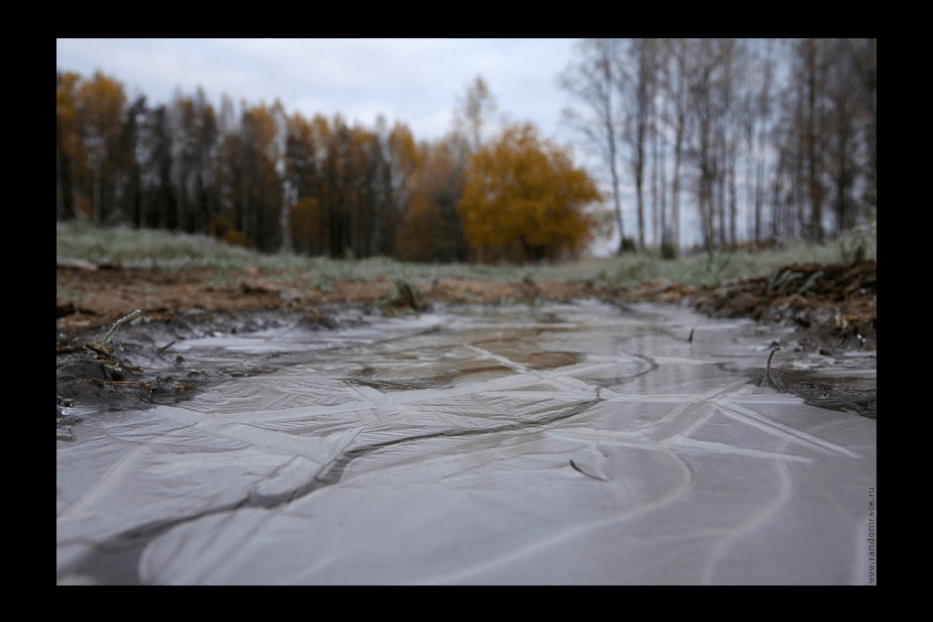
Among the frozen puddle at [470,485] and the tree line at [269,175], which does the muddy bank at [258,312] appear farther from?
the tree line at [269,175]

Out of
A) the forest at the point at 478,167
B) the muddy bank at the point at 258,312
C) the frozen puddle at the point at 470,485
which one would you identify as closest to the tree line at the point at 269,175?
the forest at the point at 478,167

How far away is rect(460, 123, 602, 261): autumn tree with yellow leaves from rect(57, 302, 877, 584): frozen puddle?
16242mm

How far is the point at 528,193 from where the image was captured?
17.8 metres

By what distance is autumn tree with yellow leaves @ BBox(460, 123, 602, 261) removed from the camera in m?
17.4

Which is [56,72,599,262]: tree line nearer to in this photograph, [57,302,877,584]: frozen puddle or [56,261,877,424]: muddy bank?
[56,261,877,424]: muddy bank

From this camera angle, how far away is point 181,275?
21.5ft

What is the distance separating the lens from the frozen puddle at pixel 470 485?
67 cm

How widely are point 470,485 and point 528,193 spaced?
1763 centimetres

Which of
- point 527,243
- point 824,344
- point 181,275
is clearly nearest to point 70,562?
point 824,344

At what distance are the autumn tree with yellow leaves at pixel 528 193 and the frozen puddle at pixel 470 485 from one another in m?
16.2

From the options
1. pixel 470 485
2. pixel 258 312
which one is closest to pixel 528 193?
pixel 258 312

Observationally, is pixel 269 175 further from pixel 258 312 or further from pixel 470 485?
pixel 470 485

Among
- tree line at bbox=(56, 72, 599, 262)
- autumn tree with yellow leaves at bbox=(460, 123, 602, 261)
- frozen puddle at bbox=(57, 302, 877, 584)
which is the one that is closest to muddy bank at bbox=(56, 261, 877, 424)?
frozen puddle at bbox=(57, 302, 877, 584)
